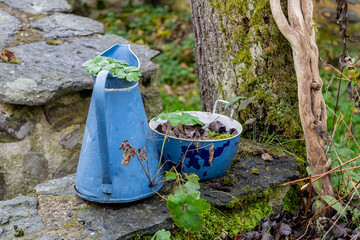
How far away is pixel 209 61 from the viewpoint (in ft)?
7.25

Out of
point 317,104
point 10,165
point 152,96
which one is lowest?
point 10,165

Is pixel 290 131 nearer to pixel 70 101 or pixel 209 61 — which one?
pixel 209 61

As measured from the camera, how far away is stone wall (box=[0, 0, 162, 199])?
2105 millimetres

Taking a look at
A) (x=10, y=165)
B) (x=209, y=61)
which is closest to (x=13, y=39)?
(x=10, y=165)

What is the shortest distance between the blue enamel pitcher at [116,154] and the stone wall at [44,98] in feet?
2.41

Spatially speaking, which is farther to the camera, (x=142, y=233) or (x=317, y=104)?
(x=317, y=104)

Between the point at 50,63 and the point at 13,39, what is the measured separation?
0.42 meters

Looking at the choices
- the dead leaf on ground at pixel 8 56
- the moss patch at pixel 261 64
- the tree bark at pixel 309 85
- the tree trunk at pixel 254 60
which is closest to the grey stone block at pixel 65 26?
the dead leaf on ground at pixel 8 56

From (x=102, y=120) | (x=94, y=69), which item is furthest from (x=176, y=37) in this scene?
(x=102, y=120)

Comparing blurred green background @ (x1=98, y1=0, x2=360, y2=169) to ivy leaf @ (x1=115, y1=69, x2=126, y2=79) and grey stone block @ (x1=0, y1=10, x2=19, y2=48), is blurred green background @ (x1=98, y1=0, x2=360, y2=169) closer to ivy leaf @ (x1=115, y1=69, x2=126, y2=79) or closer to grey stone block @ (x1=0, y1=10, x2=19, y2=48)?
grey stone block @ (x1=0, y1=10, x2=19, y2=48)

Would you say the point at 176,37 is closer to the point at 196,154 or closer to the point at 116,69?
the point at 196,154

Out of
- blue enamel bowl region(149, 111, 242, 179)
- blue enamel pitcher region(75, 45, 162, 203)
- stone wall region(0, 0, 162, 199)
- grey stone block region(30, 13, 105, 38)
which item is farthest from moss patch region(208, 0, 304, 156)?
grey stone block region(30, 13, 105, 38)

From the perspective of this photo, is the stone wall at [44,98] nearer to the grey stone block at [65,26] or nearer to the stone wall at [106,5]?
the grey stone block at [65,26]

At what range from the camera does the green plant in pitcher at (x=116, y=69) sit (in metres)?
1.40
